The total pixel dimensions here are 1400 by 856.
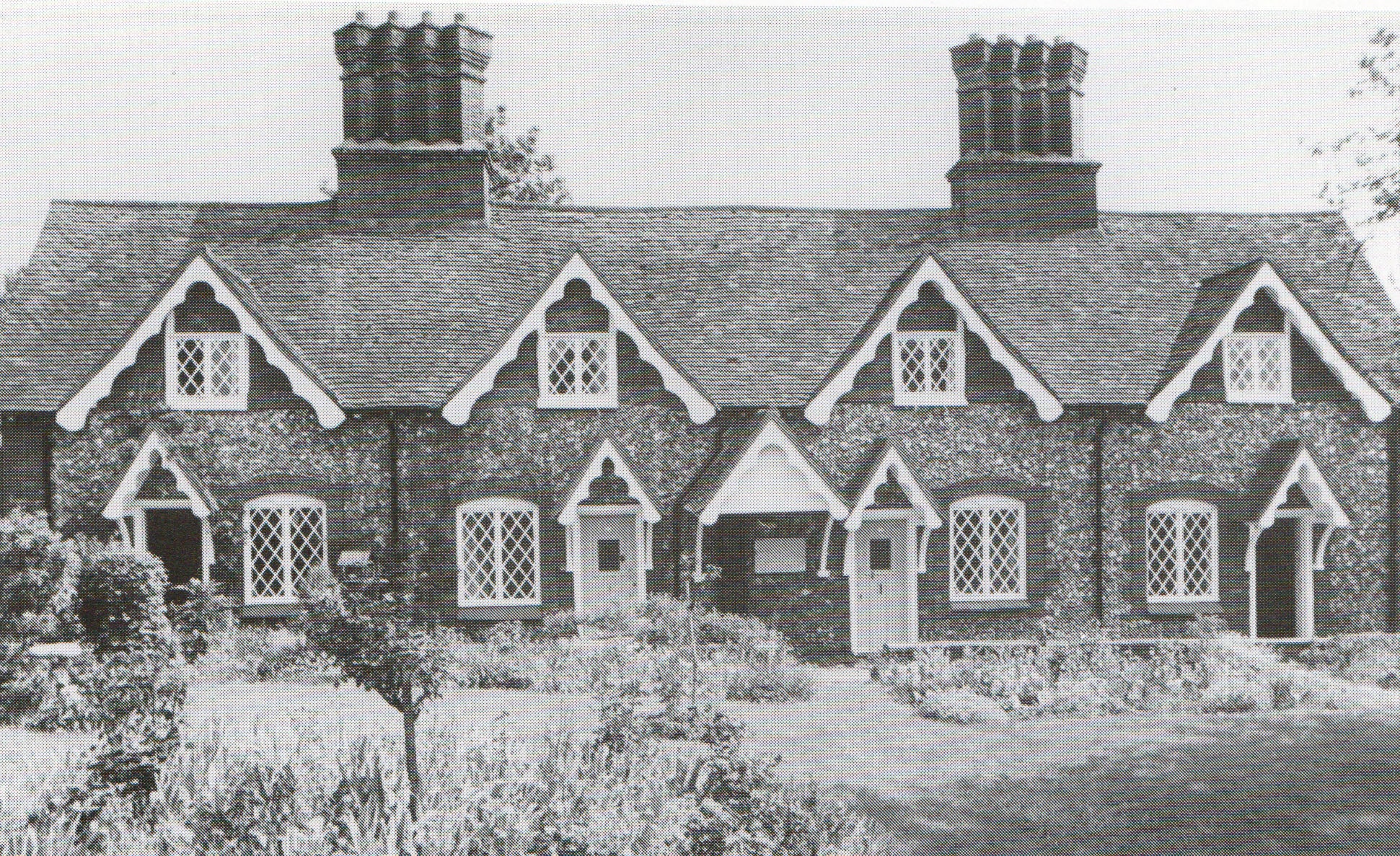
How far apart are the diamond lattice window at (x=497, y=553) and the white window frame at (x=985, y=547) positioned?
6420 millimetres

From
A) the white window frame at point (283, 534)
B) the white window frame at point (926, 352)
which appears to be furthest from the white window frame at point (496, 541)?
the white window frame at point (926, 352)

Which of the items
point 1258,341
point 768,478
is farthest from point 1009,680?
point 1258,341

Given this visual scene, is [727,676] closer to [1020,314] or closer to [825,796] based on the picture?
[825,796]

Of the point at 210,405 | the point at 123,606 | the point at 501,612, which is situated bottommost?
the point at 501,612

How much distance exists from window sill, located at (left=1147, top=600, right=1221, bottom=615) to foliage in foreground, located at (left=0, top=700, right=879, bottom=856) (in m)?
10.7

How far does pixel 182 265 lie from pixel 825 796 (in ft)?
40.1

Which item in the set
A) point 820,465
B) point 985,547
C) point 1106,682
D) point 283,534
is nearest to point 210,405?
point 283,534

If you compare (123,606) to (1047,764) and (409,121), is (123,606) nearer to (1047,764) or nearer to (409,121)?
(1047,764)

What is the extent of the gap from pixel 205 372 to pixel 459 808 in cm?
1140

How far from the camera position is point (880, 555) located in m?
19.0

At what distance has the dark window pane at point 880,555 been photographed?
19.0 m

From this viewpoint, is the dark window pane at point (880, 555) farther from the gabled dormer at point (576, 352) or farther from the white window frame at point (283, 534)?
the white window frame at point (283, 534)

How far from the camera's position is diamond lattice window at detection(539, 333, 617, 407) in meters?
18.3

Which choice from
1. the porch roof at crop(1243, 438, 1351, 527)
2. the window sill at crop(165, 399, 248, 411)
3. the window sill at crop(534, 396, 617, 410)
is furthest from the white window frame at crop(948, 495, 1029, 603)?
the window sill at crop(165, 399, 248, 411)
